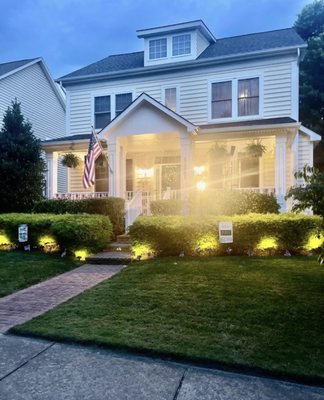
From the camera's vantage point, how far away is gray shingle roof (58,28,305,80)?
520 inches

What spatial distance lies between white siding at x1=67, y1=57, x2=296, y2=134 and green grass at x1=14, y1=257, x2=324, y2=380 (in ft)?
27.5

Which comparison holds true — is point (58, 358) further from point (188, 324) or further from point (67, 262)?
point (67, 262)

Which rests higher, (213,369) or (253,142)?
(253,142)

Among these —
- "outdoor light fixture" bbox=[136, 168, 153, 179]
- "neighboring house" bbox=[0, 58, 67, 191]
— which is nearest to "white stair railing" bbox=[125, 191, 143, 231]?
"outdoor light fixture" bbox=[136, 168, 153, 179]

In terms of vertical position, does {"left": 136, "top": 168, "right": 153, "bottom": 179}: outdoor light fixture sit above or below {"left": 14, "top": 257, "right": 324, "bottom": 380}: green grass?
above

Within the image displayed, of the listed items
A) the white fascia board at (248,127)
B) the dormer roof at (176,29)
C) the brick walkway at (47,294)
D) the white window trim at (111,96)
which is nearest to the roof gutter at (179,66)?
the white window trim at (111,96)

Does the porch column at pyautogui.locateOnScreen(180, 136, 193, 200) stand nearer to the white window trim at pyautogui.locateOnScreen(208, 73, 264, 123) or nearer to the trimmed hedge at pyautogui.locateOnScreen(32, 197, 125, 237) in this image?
the trimmed hedge at pyautogui.locateOnScreen(32, 197, 125, 237)

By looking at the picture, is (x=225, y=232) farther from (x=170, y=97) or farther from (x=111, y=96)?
(x=111, y=96)

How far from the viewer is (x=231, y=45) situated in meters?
14.7

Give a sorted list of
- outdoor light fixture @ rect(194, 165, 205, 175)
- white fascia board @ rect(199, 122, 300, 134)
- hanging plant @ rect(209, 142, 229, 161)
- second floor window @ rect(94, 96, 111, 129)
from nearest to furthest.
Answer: white fascia board @ rect(199, 122, 300, 134)
hanging plant @ rect(209, 142, 229, 161)
outdoor light fixture @ rect(194, 165, 205, 175)
second floor window @ rect(94, 96, 111, 129)

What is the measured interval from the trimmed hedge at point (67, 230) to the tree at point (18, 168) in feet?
12.1

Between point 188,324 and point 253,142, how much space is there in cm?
910

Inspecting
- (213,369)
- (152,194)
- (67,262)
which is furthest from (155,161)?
(213,369)

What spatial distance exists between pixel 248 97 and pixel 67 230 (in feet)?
29.2
